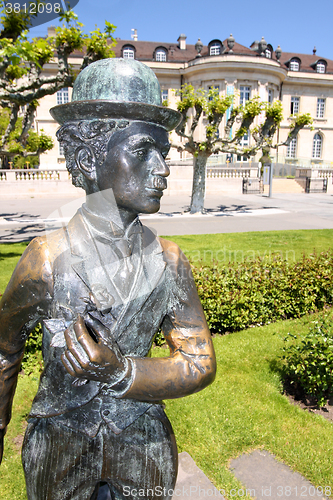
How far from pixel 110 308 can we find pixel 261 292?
5557 millimetres

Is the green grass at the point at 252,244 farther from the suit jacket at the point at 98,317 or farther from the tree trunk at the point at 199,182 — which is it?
the suit jacket at the point at 98,317

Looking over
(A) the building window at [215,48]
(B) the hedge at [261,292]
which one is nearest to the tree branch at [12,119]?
(B) the hedge at [261,292]

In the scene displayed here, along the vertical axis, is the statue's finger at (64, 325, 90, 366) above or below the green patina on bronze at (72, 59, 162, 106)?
below

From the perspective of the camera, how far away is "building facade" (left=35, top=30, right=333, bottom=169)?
3884 centimetres

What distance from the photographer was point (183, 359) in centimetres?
170

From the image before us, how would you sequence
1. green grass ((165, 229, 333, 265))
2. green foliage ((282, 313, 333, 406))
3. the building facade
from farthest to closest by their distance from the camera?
1. the building facade
2. green grass ((165, 229, 333, 265))
3. green foliage ((282, 313, 333, 406))

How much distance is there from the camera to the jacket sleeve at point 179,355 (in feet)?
5.14

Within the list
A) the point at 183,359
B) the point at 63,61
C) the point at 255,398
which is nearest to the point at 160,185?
the point at 183,359

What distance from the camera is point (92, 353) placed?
54.4 inches

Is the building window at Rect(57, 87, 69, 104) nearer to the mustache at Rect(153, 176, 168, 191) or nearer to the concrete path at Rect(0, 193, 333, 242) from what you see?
the concrete path at Rect(0, 193, 333, 242)

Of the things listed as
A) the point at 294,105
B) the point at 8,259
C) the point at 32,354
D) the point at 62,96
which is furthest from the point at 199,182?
the point at 294,105

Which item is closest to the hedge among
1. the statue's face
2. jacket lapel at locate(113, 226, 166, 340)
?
jacket lapel at locate(113, 226, 166, 340)

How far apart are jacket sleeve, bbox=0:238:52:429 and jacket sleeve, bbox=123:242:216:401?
52cm

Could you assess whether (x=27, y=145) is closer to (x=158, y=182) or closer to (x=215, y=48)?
(x=158, y=182)
